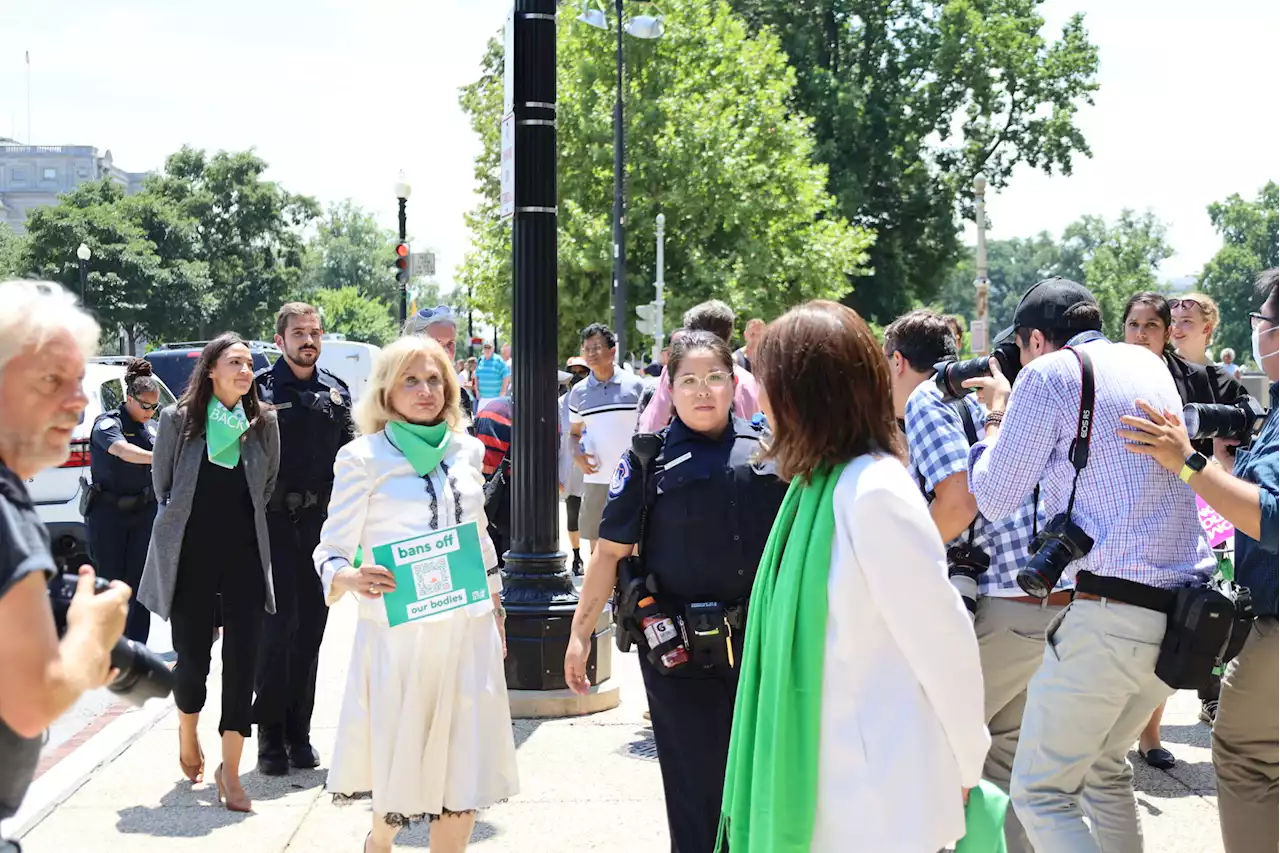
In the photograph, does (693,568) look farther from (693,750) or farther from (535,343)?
(535,343)

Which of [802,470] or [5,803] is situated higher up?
[802,470]

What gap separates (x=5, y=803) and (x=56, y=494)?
11003 millimetres

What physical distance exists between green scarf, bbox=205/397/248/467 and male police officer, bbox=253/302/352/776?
1.56ft

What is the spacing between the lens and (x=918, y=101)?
4312cm

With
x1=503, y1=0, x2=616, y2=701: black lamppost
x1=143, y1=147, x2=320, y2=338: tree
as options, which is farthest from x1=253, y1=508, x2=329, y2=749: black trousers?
x1=143, y1=147, x2=320, y2=338: tree

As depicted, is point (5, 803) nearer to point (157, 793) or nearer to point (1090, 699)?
point (1090, 699)

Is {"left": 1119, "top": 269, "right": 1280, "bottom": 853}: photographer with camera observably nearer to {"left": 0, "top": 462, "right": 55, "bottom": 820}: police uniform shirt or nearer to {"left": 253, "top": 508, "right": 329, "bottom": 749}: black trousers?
{"left": 0, "top": 462, "right": 55, "bottom": 820}: police uniform shirt

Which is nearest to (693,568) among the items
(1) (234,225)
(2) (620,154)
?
(2) (620,154)

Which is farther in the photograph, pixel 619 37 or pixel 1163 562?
pixel 619 37

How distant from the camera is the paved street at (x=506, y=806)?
18.4 ft

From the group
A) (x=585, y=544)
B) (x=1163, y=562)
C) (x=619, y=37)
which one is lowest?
(x=585, y=544)

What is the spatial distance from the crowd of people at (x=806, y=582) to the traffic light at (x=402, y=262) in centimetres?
1943

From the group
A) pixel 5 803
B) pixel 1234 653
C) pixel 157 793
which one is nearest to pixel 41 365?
pixel 5 803

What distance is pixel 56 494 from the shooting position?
12.6 meters
